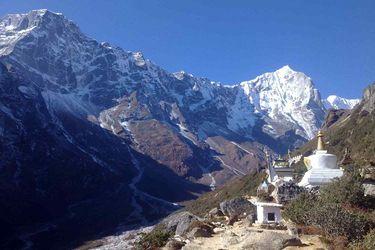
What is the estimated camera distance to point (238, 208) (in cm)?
5194

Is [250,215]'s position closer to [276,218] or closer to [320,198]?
[276,218]

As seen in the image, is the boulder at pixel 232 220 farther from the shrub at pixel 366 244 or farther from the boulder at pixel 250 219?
the shrub at pixel 366 244

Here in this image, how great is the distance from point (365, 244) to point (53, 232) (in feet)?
490

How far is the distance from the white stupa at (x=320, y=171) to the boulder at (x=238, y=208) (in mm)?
5417

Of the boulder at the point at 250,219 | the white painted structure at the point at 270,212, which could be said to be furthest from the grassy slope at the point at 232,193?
the white painted structure at the point at 270,212

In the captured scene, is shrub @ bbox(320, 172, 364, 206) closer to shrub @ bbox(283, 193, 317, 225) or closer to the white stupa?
shrub @ bbox(283, 193, 317, 225)

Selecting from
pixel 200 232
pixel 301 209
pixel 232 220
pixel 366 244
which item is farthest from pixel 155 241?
pixel 366 244

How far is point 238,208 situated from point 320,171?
8.82 metres

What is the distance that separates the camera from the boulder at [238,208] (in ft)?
166

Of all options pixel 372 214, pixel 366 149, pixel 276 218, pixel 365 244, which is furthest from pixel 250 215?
pixel 366 149

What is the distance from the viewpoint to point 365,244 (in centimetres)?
2988

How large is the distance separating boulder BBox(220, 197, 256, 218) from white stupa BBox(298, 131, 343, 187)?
5.42 m

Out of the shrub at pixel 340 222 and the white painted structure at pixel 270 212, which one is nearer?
the shrub at pixel 340 222

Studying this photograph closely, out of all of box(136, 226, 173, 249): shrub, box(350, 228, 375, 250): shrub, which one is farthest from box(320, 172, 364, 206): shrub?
box(136, 226, 173, 249): shrub
